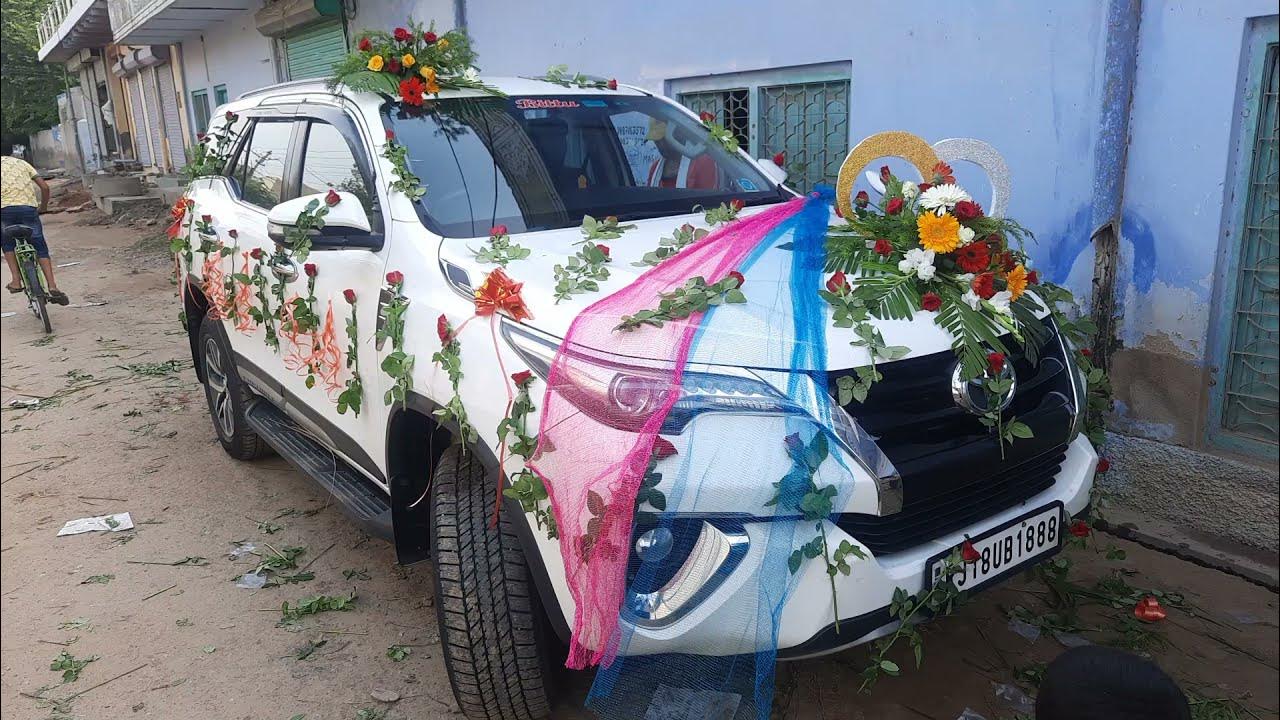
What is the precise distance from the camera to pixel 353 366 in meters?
3.26

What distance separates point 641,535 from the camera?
6.89 ft

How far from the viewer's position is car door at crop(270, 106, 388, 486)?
3.12 m

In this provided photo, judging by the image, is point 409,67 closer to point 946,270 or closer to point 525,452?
point 525,452

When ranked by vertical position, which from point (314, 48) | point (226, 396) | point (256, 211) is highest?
point (314, 48)

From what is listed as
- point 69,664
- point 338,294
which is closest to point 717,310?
point 338,294

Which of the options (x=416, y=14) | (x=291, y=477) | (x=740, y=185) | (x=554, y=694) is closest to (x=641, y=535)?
Answer: (x=554, y=694)

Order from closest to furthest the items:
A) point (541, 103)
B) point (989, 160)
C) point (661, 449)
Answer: point (661, 449) → point (989, 160) → point (541, 103)

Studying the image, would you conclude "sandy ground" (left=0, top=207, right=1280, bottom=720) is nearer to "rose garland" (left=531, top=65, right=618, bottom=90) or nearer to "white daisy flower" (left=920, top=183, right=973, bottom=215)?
"white daisy flower" (left=920, top=183, right=973, bottom=215)

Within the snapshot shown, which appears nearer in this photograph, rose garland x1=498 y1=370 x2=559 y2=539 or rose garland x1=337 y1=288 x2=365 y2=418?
rose garland x1=498 y1=370 x2=559 y2=539

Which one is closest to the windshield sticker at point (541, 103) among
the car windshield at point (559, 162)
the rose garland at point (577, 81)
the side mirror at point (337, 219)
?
the car windshield at point (559, 162)

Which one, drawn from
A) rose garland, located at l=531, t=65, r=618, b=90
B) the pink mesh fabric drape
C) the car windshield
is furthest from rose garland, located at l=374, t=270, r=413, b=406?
rose garland, located at l=531, t=65, r=618, b=90

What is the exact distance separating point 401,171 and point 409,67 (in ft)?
2.24

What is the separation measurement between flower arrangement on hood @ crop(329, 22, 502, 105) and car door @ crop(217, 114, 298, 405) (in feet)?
1.84

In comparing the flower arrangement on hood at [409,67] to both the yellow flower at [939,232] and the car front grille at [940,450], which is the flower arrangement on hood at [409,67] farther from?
the car front grille at [940,450]
